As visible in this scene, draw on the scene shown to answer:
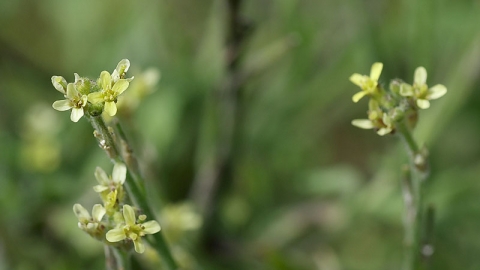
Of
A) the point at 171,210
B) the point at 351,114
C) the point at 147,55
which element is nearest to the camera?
the point at 171,210

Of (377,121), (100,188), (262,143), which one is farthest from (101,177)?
(262,143)

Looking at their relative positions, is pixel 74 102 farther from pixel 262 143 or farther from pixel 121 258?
pixel 262 143

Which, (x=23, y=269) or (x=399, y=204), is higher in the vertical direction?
(x=23, y=269)

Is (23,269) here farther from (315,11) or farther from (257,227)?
(315,11)

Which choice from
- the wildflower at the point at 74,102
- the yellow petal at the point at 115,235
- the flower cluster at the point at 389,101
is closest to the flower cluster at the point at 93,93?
the wildflower at the point at 74,102

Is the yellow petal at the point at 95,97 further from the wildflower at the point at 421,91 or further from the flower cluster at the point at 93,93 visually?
the wildflower at the point at 421,91

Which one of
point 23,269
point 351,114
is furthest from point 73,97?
point 351,114
